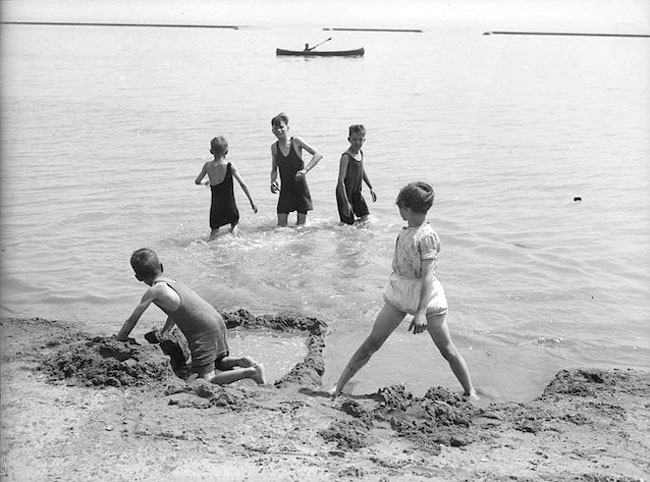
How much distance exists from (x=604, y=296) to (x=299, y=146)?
393 cm

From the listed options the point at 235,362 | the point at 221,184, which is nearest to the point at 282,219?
the point at 221,184

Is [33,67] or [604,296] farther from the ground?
[33,67]

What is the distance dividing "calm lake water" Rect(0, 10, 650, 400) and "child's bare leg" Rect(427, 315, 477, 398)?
0.35 m

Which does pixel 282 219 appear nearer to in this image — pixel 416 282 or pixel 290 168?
pixel 290 168

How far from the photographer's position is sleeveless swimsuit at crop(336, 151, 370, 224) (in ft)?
30.1

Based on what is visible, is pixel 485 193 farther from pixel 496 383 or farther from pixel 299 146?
pixel 496 383

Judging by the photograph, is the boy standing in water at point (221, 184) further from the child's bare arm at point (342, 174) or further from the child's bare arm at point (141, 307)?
the child's bare arm at point (141, 307)

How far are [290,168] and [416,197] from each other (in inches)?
188

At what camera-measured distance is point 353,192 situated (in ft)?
31.3

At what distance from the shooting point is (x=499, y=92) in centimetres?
3005

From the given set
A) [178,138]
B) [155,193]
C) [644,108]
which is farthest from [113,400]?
[644,108]

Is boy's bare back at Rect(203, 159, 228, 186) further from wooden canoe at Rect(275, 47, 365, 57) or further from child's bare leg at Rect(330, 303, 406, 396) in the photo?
wooden canoe at Rect(275, 47, 365, 57)

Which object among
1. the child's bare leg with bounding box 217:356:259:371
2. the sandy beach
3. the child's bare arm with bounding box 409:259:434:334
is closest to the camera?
the sandy beach

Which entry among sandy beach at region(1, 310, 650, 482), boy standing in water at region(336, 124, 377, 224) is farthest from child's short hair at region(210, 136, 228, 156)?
sandy beach at region(1, 310, 650, 482)
